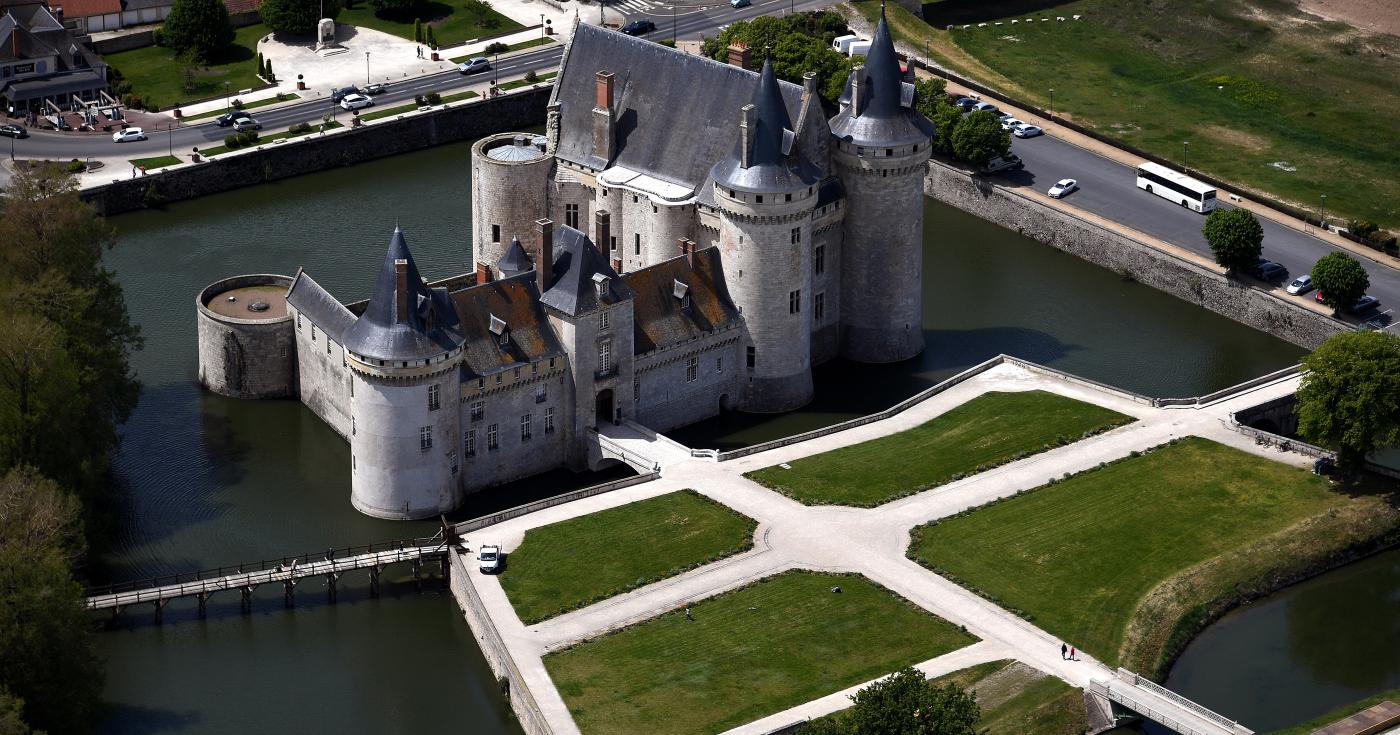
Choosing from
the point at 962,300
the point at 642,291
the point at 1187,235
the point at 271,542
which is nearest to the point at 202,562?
the point at 271,542

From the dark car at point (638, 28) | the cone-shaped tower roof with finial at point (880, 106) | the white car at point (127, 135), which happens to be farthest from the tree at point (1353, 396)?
the white car at point (127, 135)

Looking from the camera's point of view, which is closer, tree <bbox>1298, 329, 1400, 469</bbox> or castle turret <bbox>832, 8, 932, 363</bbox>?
tree <bbox>1298, 329, 1400, 469</bbox>

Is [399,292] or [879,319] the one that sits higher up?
[399,292]

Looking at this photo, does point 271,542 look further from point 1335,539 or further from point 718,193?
point 1335,539

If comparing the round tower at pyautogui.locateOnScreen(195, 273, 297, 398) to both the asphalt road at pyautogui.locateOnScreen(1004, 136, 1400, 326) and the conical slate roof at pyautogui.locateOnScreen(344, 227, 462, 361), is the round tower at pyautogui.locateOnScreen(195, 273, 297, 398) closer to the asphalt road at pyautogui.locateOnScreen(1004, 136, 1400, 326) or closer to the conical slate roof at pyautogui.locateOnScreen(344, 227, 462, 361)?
the conical slate roof at pyautogui.locateOnScreen(344, 227, 462, 361)

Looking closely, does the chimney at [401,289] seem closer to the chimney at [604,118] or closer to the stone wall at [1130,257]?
the chimney at [604,118]

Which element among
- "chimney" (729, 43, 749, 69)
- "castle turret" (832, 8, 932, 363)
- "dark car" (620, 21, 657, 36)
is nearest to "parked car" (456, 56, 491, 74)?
"dark car" (620, 21, 657, 36)
